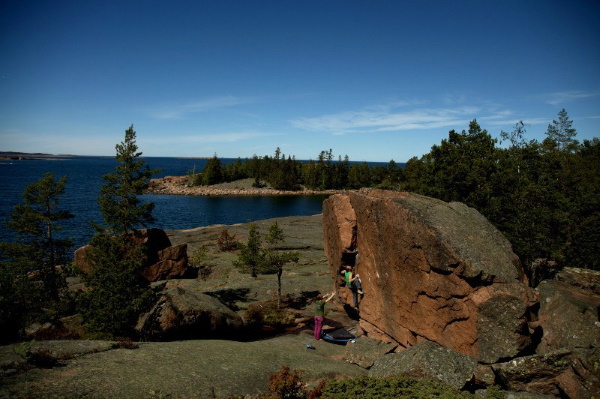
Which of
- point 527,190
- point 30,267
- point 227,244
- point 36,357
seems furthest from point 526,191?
point 30,267

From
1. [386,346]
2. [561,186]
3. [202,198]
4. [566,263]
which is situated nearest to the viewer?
[386,346]

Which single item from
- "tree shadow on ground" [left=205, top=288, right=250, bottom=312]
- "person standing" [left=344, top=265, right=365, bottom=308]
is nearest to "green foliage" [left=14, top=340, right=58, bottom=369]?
"tree shadow on ground" [left=205, top=288, right=250, bottom=312]

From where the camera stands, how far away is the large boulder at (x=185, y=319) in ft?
55.5

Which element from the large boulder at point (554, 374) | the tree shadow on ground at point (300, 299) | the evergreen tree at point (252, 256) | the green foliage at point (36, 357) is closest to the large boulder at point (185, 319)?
the green foliage at point (36, 357)

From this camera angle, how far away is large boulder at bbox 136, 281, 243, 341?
16.9 meters

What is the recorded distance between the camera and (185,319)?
1752cm

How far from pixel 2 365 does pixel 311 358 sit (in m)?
11.5

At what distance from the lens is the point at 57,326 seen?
1927cm

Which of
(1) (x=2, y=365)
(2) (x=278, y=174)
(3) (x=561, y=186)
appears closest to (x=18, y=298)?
(1) (x=2, y=365)

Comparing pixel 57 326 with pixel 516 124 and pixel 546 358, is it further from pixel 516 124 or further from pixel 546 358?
pixel 516 124

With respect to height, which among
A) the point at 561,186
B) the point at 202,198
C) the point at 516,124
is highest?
the point at 516,124

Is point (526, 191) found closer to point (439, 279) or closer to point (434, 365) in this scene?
point (439, 279)

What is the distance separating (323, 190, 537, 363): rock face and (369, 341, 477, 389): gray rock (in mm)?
1291

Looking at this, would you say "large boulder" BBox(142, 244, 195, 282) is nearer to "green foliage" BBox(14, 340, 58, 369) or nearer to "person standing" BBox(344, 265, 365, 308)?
"person standing" BBox(344, 265, 365, 308)
